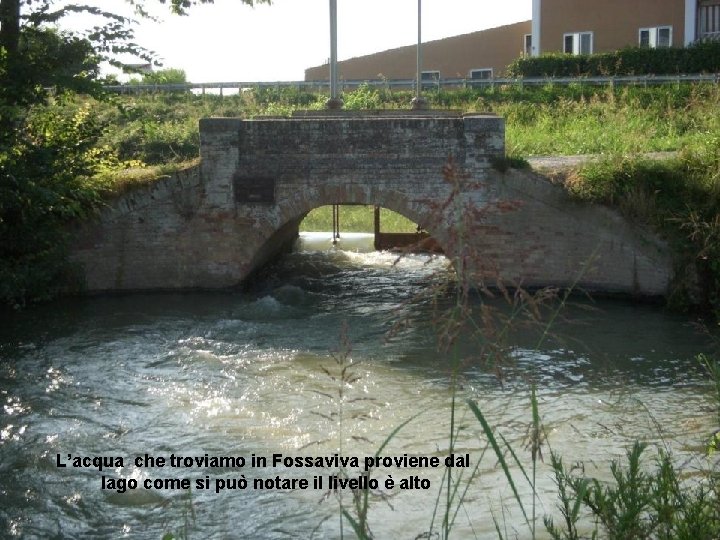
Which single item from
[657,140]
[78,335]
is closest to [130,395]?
[78,335]

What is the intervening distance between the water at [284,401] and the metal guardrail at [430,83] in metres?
13.4

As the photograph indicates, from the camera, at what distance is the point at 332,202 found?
53.5 ft

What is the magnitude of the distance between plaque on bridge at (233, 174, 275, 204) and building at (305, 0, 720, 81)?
15871 mm

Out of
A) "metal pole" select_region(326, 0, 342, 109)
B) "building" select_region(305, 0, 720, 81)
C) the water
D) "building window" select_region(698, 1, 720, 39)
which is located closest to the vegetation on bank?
the water

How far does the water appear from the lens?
26.3ft

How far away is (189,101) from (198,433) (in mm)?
20457

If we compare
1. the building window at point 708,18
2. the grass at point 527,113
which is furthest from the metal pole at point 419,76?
the building window at point 708,18

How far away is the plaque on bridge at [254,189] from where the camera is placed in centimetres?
1634

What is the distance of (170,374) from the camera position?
12203 millimetres

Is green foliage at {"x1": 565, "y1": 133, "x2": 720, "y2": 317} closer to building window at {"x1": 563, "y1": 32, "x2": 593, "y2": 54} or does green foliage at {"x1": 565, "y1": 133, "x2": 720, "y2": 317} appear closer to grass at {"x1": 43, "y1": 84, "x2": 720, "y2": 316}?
grass at {"x1": 43, "y1": 84, "x2": 720, "y2": 316}

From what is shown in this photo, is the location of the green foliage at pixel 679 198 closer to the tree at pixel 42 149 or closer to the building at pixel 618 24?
the tree at pixel 42 149

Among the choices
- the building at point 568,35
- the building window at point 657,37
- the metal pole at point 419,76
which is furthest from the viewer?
the building window at point 657,37

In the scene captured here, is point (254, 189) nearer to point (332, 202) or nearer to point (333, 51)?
point (332, 202)

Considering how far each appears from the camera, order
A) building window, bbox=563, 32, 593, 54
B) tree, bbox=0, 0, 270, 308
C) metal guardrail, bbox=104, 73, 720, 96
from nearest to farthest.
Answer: tree, bbox=0, 0, 270, 308
metal guardrail, bbox=104, 73, 720, 96
building window, bbox=563, 32, 593, 54
